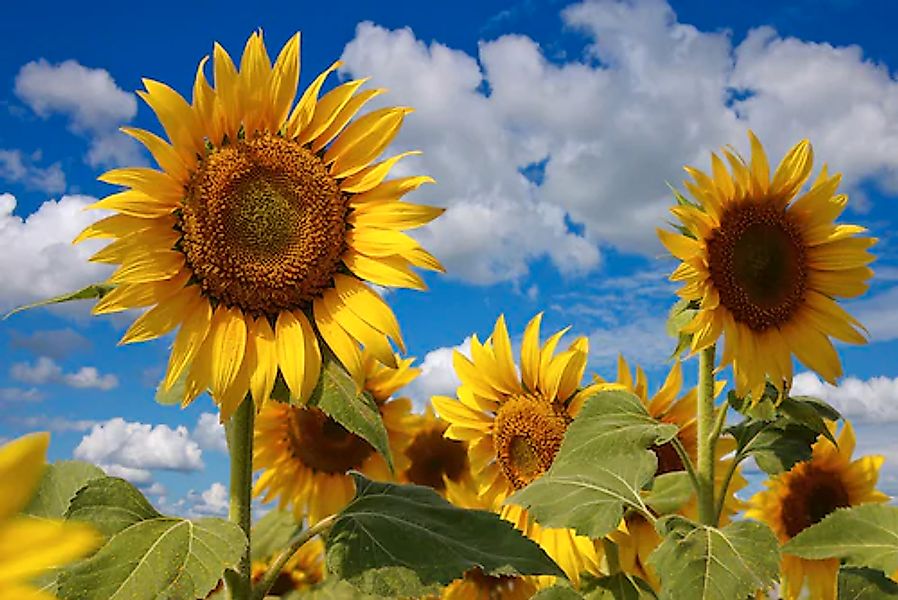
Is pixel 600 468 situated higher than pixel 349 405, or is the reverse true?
pixel 600 468

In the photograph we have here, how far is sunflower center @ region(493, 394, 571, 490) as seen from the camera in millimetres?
4367

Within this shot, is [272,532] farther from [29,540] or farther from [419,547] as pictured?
[29,540]

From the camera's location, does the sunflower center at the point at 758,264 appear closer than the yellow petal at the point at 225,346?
No

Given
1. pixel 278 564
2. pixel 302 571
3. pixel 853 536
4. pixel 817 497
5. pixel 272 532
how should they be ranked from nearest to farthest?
pixel 278 564 → pixel 853 536 → pixel 272 532 → pixel 302 571 → pixel 817 497

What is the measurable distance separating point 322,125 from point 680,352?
188 centimetres

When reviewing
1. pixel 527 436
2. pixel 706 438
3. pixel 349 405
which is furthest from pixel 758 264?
pixel 349 405

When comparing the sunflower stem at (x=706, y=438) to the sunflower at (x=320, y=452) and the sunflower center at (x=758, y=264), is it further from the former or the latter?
the sunflower at (x=320, y=452)

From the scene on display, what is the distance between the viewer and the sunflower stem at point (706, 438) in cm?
366

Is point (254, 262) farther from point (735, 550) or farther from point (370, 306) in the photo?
point (735, 550)

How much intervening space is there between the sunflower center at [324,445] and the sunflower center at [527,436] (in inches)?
27.8

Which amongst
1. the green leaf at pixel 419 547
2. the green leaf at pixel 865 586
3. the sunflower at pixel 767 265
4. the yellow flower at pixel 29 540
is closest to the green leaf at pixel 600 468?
the sunflower at pixel 767 265

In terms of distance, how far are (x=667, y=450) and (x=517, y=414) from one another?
74cm

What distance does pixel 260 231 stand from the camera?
8.73 feet

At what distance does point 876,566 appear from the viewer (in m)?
3.64
